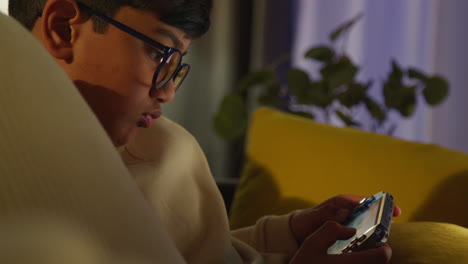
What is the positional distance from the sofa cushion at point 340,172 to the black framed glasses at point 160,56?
1.62 feet

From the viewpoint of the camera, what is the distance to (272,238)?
1.01 m

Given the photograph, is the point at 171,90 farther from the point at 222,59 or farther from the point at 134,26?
the point at 222,59

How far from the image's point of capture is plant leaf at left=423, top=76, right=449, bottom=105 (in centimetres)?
228

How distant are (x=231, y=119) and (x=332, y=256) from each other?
6.32ft

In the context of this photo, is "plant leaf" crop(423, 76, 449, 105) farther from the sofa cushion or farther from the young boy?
the young boy

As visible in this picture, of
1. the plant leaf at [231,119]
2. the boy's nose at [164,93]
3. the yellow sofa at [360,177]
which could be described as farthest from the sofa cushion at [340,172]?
the plant leaf at [231,119]

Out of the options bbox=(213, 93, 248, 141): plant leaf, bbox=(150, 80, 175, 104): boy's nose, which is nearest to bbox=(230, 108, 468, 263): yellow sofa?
bbox=(150, 80, 175, 104): boy's nose

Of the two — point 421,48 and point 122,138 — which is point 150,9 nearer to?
point 122,138

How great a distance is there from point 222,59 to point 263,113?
1.69 metres

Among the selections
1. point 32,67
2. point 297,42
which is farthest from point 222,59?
point 32,67

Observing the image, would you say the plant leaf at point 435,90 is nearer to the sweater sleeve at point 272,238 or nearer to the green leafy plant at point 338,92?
the green leafy plant at point 338,92

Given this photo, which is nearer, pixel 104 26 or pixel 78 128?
pixel 78 128

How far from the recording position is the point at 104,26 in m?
0.73

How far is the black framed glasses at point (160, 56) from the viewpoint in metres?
0.74
